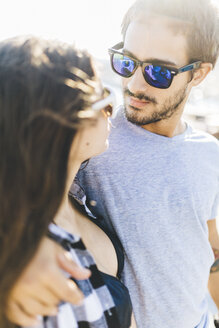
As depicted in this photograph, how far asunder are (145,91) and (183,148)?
42 centimetres

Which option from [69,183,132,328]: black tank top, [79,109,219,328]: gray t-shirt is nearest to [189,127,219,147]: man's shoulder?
[79,109,219,328]: gray t-shirt

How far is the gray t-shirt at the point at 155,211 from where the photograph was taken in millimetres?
1426

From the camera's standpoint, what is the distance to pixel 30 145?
73cm

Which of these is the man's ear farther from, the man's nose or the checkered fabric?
the checkered fabric

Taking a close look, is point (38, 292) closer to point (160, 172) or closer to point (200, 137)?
point (160, 172)

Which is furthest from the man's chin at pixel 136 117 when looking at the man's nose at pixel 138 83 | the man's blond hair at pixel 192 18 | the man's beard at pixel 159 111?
the man's blond hair at pixel 192 18

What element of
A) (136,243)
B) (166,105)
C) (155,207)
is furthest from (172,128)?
(136,243)

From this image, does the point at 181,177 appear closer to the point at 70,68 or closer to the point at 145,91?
the point at 145,91

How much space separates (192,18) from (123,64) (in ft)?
1.64

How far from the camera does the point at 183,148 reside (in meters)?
1.61

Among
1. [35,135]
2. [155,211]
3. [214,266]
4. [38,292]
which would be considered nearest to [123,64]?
[155,211]

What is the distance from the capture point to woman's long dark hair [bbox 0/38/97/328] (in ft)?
2.39

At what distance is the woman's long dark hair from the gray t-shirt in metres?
0.66

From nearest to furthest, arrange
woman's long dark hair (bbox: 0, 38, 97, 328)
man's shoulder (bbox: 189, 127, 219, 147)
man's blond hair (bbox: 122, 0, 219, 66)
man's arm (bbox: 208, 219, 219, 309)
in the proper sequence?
woman's long dark hair (bbox: 0, 38, 97, 328)
man's blond hair (bbox: 122, 0, 219, 66)
man's shoulder (bbox: 189, 127, 219, 147)
man's arm (bbox: 208, 219, 219, 309)
